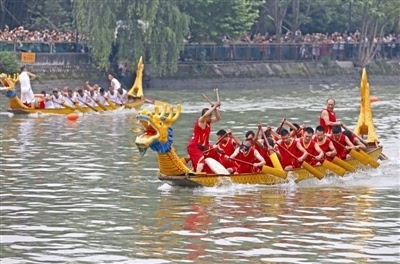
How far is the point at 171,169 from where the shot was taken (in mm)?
23688

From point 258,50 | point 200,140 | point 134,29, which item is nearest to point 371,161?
point 200,140

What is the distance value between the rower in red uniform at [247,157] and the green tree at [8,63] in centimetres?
3006

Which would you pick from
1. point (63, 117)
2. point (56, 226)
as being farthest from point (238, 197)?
point (63, 117)

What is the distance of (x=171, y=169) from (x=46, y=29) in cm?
3991

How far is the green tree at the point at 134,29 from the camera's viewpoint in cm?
5678

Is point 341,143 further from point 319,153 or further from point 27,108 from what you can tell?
point 27,108

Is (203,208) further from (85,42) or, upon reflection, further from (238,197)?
(85,42)

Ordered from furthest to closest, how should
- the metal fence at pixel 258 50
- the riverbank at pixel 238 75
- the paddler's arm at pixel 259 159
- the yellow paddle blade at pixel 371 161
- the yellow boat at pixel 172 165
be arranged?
the metal fence at pixel 258 50, the riverbank at pixel 238 75, the yellow paddle blade at pixel 371 161, the paddler's arm at pixel 259 159, the yellow boat at pixel 172 165

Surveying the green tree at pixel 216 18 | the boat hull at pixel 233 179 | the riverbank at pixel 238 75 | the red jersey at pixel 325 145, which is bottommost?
the riverbank at pixel 238 75

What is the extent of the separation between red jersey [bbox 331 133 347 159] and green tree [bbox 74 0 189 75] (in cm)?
3084

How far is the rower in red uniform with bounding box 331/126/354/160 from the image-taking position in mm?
26750

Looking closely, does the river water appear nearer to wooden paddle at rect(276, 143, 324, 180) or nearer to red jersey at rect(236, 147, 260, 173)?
wooden paddle at rect(276, 143, 324, 180)

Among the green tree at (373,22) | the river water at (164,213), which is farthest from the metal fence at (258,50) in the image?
the river water at (164,213)

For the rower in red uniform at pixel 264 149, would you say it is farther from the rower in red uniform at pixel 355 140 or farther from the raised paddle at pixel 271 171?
the rower in red uniform at pixel 355 140
